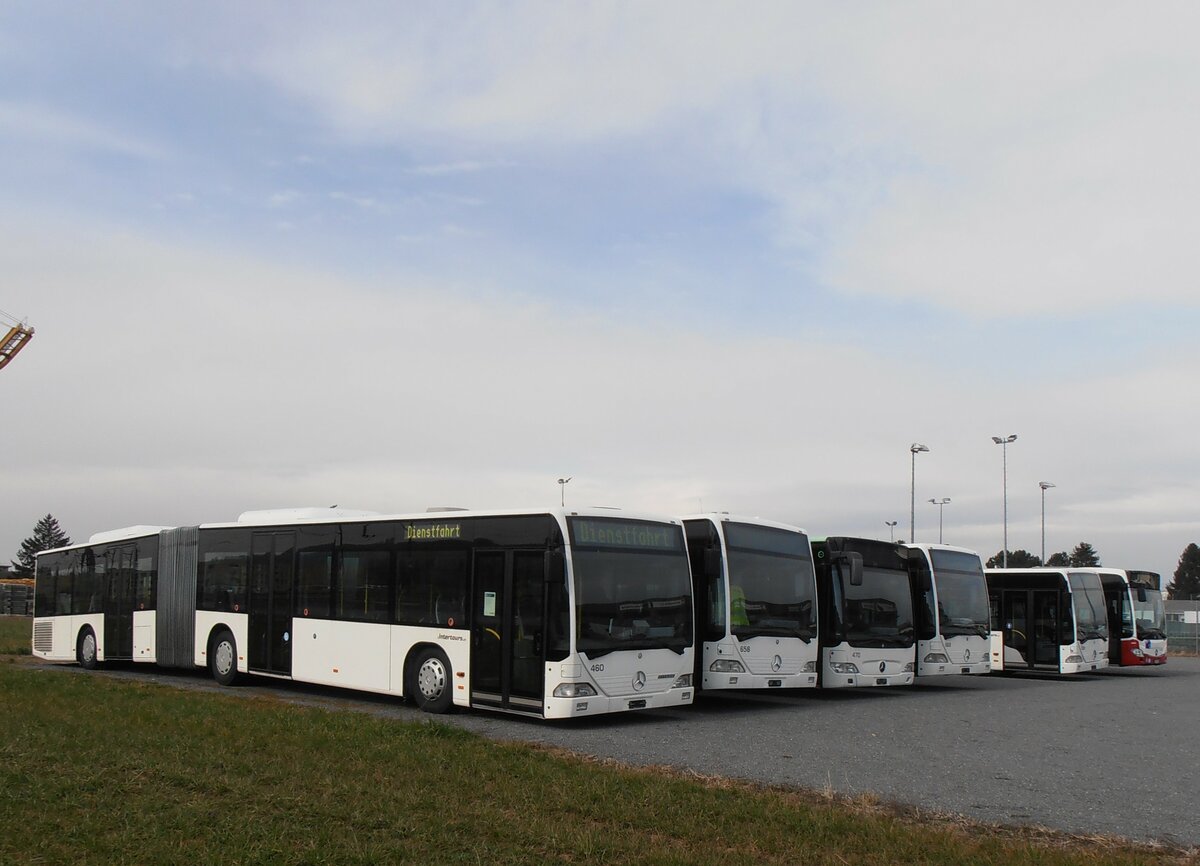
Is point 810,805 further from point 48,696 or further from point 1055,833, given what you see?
point 48,696

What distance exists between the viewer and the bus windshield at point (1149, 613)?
2948cm

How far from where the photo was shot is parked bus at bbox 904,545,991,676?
22078 millimetres

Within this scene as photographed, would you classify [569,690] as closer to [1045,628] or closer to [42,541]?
[1045,628]

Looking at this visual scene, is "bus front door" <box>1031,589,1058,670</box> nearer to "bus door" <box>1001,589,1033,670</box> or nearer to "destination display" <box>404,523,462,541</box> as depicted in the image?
"bus door" <box>1001,589,1033,670</box>

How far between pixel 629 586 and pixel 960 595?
10602mm

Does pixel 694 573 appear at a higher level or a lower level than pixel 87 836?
higher

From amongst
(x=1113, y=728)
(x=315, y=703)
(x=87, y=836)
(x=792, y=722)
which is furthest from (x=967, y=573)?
(x=87, y=836)

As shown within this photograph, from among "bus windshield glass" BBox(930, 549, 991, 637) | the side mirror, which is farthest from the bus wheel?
"bus windshield glass" BBox(930, 549, 991, 637)

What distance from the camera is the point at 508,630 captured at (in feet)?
48.9

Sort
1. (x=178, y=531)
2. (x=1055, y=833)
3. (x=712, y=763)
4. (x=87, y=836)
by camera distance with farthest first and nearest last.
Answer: (x=178, y=531) < (x=712, y=763) < (x=1055, y=833) < (x=87, y=836)

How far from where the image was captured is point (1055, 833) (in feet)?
27.9

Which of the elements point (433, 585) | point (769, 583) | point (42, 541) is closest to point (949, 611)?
point (769, 583)

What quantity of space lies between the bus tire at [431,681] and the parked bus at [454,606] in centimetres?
2

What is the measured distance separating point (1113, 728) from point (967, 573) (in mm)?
7798
